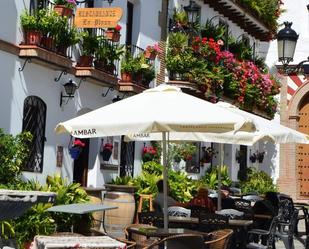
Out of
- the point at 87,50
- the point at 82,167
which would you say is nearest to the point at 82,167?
the point at 82,167

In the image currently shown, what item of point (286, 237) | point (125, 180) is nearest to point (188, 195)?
point (125, 180)

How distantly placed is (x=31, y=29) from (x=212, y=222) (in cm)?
514

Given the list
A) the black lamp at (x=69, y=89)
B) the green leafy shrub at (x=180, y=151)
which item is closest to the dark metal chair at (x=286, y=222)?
the black lamp at (x=69, y=89)

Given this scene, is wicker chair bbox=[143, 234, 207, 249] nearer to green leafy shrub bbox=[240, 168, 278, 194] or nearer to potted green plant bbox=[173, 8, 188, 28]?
potted green plant bbox=[173, 8, 188, 28]

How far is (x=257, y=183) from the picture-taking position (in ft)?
76.8

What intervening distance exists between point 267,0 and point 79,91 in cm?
1224

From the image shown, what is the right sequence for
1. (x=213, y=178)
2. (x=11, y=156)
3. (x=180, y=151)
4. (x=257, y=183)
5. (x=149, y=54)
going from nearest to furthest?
(x=11, y=156) → (x=149, y=54) → (x=180, y=151) → (x=213, y=178) → (x=257, y=183)

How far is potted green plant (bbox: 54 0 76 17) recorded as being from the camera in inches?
502

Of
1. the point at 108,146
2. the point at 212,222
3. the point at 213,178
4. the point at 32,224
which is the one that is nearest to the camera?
the point at 212,222

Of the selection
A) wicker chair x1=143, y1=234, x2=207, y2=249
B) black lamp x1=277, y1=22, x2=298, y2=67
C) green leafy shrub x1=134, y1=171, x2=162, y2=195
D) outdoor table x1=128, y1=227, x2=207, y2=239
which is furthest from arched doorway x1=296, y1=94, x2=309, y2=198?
wicker chair x1=143, y1=234, x2=207, y2=249

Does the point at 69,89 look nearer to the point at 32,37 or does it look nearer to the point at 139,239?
the point at 32,37

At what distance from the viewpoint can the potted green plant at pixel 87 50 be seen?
46.3 ft

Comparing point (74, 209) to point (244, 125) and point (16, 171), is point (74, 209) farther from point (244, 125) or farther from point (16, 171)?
point (16, 171)

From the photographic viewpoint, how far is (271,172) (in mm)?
26344
